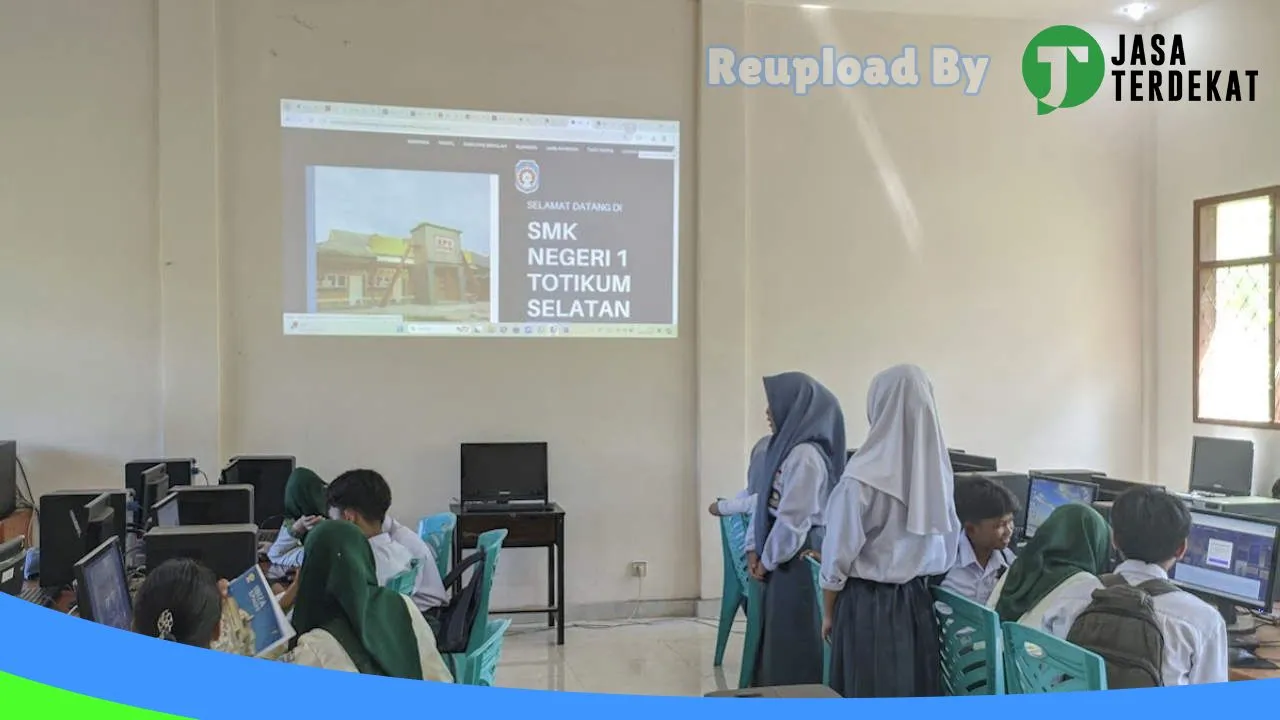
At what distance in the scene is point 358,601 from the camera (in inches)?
71.1

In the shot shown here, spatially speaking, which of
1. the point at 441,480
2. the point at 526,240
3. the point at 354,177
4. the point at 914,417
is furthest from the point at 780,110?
the point at 914,417

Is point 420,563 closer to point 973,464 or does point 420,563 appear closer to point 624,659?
point 624,659

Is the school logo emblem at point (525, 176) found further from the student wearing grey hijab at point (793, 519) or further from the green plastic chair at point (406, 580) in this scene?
the green plastic chair at point (406, 580)

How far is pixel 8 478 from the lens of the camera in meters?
4.17

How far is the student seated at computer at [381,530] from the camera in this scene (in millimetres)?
2805

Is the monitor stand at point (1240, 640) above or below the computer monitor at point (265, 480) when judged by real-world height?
below

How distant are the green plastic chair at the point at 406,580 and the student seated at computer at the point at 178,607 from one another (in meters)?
0.91

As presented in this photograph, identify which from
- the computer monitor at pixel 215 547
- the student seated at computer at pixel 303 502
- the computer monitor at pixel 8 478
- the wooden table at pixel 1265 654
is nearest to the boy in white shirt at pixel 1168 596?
the wooden table at pixel 1265 654

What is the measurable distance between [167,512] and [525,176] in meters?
2.56

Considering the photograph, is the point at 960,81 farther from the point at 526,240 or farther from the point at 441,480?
the point at 441,480

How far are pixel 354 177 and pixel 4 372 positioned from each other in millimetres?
1900

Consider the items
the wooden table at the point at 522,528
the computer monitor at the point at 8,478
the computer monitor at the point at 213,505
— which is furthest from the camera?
the wooden table at the point at 522,528

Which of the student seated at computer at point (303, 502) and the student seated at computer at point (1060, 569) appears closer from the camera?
the student seated at computer at point (1060, 569)

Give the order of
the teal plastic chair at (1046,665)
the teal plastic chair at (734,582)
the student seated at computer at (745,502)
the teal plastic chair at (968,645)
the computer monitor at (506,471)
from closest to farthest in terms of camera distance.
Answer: the teal plastic chair at (1046,665), the teal plastic chair at (968,645), the student seated at computer at (745,502), the teal plastic chair at (734,582), the computer monitor at (506,471)
